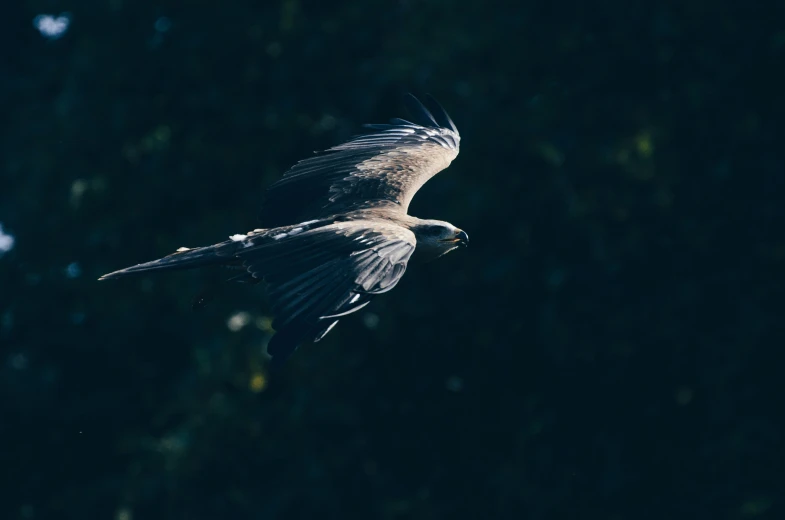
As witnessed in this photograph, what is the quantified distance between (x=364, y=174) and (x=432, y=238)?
96 cm

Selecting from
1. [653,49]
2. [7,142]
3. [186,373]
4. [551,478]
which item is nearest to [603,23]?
[653,49]

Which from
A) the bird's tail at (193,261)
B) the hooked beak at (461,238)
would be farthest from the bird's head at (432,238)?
the bird's tail at (193,261)

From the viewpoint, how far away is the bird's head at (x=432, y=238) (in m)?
7.41

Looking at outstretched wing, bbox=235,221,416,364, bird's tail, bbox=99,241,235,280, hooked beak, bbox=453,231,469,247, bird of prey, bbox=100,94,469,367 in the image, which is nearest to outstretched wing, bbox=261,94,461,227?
bird of prey, bbox=100,94,469,367

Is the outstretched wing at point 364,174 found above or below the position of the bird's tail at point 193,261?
below

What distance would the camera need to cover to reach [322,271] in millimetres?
6301

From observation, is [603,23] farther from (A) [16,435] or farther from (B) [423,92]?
(A) [16,435]

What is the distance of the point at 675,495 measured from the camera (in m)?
11.2

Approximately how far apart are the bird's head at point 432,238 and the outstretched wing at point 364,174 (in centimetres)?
50

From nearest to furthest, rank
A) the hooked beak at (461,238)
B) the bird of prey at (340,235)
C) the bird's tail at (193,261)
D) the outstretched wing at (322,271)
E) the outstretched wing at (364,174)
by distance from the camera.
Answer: the outstretched wing at (322,271)
the bird of prey at (340,235)
the bird's tail at (193,261)
the hooked beak at (461,238)
the outstretched wing at (364,174)

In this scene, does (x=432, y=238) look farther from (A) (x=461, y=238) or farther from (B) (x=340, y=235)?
(B) (x=340, y=235)

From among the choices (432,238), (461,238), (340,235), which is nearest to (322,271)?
(340,235)

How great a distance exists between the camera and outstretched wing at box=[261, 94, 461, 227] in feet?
26.3

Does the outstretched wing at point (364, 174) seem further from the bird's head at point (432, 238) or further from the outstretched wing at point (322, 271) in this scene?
the outstretched wing at point (322, 271)
